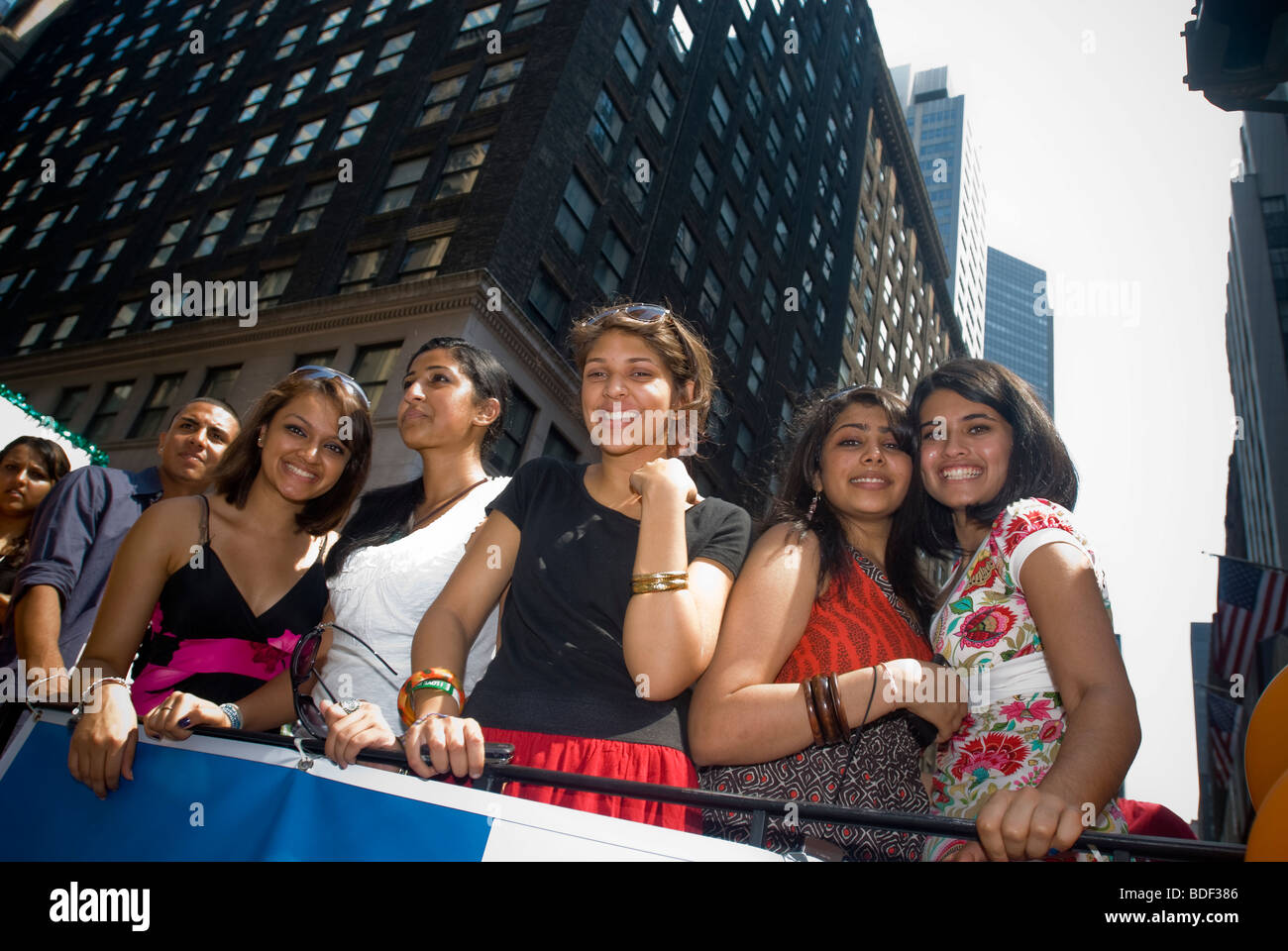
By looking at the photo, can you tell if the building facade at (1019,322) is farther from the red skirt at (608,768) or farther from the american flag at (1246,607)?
the red skirt at (608,768)

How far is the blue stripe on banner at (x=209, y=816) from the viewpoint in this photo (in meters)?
1.74

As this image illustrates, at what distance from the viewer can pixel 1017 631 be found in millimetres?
2217

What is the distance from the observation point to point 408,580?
3.03m

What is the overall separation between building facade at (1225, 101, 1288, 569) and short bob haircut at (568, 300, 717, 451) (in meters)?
27.5

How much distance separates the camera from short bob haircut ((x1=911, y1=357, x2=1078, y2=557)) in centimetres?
257

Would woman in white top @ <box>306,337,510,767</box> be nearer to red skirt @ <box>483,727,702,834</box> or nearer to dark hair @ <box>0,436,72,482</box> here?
red skirt @ <box>483,727,702,834</box>

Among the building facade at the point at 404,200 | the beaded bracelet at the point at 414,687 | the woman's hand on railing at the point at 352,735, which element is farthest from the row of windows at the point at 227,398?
the woman's hand on railing at the point at 352,735

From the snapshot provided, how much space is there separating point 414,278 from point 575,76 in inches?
315

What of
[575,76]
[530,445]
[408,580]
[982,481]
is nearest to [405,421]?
[408,580]

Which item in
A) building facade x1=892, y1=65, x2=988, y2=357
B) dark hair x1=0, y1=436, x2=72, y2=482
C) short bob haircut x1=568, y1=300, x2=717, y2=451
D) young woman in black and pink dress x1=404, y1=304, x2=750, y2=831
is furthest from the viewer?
building facade x1=892, y1=65, x2=988, y2=357

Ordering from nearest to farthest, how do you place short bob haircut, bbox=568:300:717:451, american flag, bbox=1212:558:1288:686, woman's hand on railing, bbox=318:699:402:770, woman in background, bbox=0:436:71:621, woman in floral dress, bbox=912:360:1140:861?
woman in floral dress, bbox=912:360:1140:861
woman's hand on railing, bbox=318:699:402:770
short bob haircut, bbox=568:300:717:451
woman in background, bbox=0:436:71:621
american flag, bbox=1212:558:1288:686

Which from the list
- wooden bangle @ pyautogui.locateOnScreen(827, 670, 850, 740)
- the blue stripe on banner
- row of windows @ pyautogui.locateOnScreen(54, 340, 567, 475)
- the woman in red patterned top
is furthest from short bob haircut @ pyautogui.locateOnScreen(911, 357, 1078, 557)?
row of windows @ pyautogui.locateOnScreen(54, 340, 567, 475)
